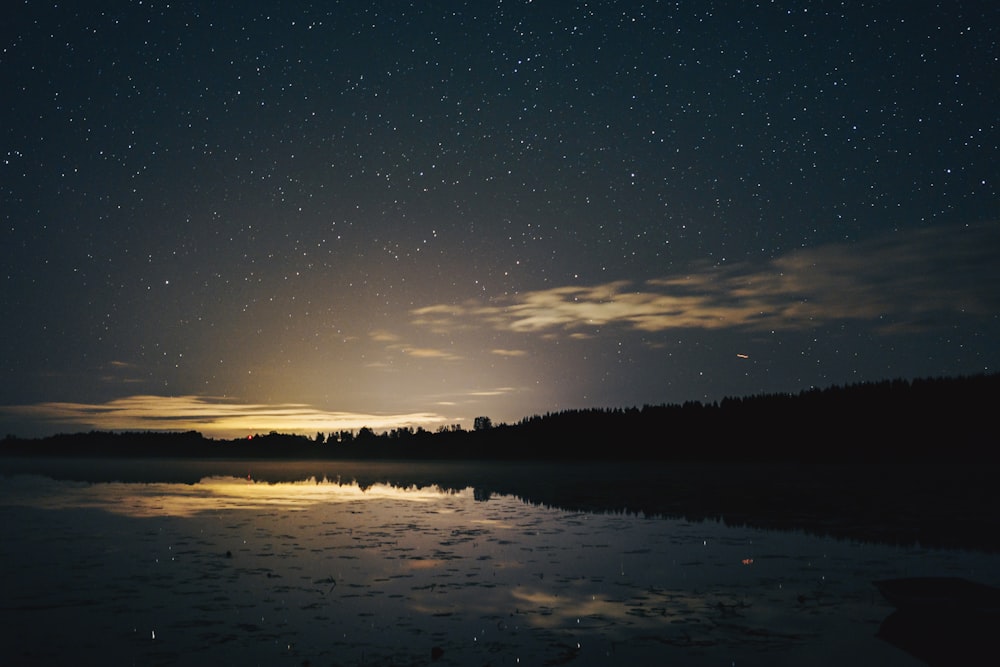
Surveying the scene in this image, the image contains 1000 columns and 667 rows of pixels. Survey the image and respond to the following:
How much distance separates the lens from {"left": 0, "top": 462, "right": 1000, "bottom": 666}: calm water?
1287 centimetres

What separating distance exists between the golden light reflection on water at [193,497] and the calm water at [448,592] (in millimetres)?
9047

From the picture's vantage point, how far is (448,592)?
58.7 feet

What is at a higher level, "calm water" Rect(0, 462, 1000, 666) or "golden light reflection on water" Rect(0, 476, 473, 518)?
"calm water" Rect(0, 462, 1000, 666)

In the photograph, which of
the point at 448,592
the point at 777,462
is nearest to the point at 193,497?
the point at 448,592

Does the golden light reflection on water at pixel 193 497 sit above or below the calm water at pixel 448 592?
below

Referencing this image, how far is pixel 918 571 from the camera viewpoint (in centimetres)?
1997

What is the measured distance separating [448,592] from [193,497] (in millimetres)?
38427

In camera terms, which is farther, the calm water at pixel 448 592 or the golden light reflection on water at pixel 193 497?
the golden light reflection on water at pixel 193 497

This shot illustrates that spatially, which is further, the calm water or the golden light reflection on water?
the golden light reflection on water

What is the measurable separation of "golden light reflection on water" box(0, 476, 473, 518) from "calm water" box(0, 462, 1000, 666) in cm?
905

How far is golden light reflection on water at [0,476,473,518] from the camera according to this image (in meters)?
41.6

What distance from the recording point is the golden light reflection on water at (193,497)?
41566 mm

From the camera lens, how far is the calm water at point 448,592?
12867 millimetres

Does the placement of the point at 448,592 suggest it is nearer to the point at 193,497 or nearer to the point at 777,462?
the point at 193,497
